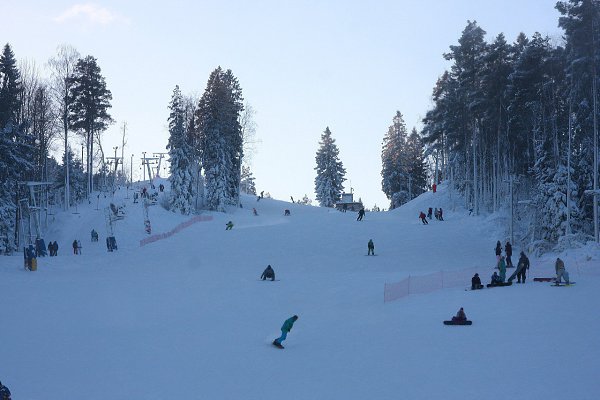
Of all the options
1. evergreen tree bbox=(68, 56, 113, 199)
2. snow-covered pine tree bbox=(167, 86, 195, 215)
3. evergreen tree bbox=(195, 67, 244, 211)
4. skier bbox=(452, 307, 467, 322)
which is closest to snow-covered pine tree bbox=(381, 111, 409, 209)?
evergreen tree bbox=(195, 67, 244, 211)

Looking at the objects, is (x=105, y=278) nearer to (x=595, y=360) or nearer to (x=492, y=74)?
(x=595, y=360)

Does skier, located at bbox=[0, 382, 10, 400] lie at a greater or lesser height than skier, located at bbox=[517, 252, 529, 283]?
lesser

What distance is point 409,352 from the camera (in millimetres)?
Result: 17719

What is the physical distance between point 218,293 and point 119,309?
6.13 meters

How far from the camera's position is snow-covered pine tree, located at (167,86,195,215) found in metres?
65.9

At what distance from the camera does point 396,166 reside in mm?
95125

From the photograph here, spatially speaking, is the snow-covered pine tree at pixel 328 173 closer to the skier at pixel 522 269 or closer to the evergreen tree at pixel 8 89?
the evergreen tree at pixel 8 89

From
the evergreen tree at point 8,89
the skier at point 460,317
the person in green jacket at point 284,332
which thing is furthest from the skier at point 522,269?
the evergreen tree at point 8,89

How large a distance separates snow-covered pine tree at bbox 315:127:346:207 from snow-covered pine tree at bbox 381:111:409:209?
7.71 m

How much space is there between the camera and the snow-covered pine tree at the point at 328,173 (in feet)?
337

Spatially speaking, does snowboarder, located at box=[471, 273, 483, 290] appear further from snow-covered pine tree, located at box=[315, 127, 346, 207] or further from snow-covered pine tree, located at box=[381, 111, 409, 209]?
snow-covered pine tree, located at box=[315, 127, 346, 207]

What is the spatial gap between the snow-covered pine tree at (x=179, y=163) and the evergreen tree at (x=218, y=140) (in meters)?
2.45

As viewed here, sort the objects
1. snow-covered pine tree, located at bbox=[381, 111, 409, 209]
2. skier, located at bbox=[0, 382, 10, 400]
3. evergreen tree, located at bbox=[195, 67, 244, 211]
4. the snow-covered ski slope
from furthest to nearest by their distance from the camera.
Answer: snow-covered pine tree, located at bbox=[381, 111, 409, 209] → evergreen tree, located at bbox=[195, 67, 244, 211] → the snow-covered ski slope → skier, located at bbox=[0, 382, 10, 400]

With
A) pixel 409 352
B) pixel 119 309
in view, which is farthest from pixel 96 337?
pixel 409 352
